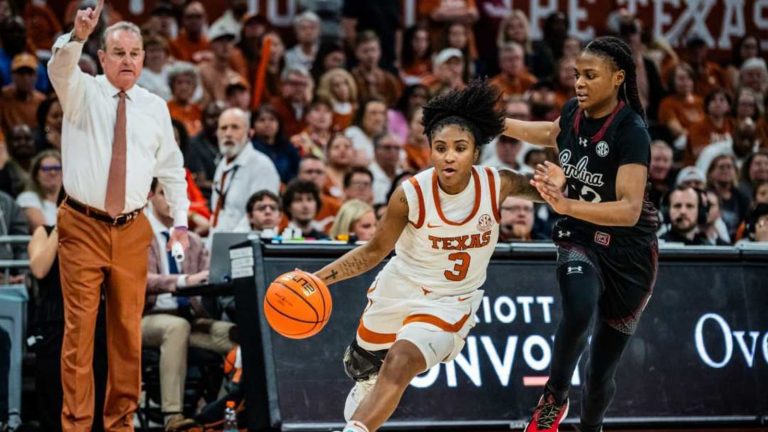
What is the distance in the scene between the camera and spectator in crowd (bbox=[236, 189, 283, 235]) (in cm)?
979

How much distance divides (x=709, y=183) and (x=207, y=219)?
17.1 ft

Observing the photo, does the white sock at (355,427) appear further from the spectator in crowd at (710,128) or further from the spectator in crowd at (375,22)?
the spectator in crowd at (710,128)

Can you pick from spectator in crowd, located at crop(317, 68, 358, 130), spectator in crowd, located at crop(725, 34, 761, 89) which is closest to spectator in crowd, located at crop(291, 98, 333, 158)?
spectator in crowd, located at crop(317, 68, 358, 130)

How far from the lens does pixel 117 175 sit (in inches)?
300

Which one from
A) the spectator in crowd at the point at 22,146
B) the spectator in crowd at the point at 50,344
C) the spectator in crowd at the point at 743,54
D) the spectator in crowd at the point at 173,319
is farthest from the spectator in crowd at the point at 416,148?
the spectator in crowd at the point at 743,54

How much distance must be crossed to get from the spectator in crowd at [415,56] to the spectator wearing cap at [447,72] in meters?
0.48

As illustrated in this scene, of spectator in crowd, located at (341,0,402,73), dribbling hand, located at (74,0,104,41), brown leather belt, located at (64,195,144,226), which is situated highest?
spectator in crowd, located at (341,0,402,73)

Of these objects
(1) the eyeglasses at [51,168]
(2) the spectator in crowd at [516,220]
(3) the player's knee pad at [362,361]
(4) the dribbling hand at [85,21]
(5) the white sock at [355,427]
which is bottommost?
(5) the white sock at [355,427]

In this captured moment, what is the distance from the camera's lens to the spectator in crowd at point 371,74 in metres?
14.3

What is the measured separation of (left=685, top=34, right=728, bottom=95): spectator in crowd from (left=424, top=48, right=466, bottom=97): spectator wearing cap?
380 cm

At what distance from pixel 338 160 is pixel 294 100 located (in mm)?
1396

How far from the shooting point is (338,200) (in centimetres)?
1198

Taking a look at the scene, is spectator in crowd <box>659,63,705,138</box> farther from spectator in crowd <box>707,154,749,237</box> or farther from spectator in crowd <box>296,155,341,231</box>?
spectator in crowd <box>296,155,341,231</box>

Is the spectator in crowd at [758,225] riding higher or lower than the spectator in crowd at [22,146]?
lower
